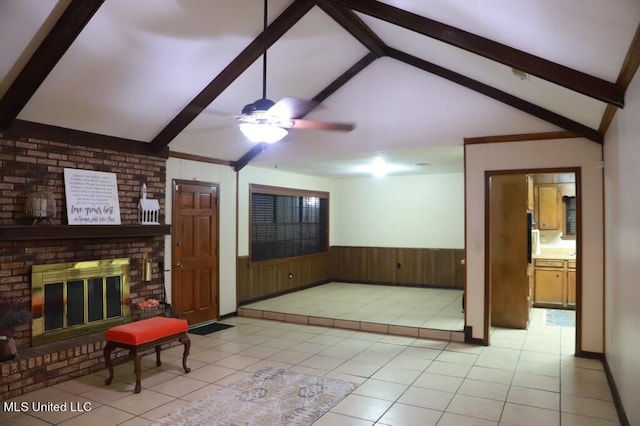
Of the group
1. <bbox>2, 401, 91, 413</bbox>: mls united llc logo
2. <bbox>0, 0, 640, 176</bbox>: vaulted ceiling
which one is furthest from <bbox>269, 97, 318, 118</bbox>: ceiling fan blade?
<bbox>2, 401, 91, 413</bbox>: mls united llc logo

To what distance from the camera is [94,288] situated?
185 inches

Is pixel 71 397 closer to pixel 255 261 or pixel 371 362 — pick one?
pixel 371 362

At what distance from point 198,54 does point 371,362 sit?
137 inches

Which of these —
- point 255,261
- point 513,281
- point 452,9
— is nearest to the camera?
point 452,9

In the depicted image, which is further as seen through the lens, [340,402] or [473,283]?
[473,283]

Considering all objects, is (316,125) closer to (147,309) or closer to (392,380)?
(392,380)

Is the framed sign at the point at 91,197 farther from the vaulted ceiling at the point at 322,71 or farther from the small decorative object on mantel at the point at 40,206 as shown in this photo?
the vaulted ceiling at the point at 322,71

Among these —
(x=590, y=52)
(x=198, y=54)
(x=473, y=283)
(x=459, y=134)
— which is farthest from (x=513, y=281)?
(x=198, y=54)

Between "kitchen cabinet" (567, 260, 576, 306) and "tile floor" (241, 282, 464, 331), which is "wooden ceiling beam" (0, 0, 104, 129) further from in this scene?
"kitchen cabinet" (567, 260, 576, 306)

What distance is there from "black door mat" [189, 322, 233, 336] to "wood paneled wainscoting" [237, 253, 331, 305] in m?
0.77

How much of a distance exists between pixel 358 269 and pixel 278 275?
221 cm

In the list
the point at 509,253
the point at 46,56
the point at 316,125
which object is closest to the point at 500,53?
the point at 316,125

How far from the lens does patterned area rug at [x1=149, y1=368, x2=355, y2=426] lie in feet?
10.7

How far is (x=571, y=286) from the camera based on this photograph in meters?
6.89
